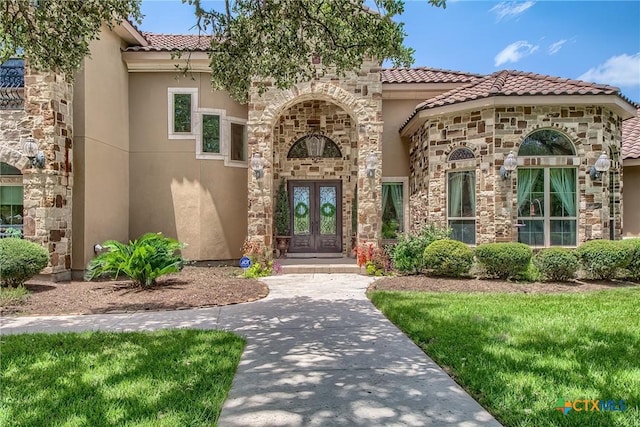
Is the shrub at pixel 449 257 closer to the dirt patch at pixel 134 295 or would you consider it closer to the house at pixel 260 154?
the house at pixel 260 154

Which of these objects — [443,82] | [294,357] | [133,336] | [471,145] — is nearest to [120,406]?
[294,357]

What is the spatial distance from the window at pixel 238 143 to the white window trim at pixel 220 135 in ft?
0.65

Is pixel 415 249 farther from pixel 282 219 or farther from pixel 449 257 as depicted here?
pixel 282 219

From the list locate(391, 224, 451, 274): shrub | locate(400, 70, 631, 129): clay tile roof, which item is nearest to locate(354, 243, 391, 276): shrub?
locate(391, 224, 451, 274): shrub

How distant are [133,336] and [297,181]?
945 cm

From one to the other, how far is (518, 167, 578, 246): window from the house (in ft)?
0.09

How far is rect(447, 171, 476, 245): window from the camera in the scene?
10508 mm

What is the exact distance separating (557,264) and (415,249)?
3214 millimetres

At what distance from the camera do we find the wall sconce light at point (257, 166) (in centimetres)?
1055

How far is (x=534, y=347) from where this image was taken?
14.2 ft

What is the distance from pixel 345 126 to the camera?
44.1 feet

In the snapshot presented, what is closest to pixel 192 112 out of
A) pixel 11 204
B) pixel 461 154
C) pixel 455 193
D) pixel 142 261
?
pixel 11 204

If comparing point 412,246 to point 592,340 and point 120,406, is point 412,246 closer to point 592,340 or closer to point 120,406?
point 592,340

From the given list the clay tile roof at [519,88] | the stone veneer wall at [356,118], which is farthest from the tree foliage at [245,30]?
the clay tile roof at [519,88]
